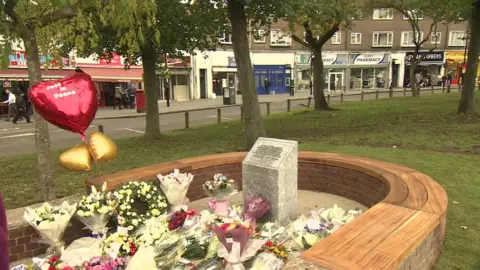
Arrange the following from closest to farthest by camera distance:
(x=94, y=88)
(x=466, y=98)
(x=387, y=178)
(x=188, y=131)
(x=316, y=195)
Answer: (x=94, y=88), (x=387, y=178), (x=316, y=195), (x=466, y=98), (x=188, y=131)

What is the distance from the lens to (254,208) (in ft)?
15.8

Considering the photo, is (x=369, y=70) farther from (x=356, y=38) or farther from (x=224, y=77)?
(x=224, y=77)

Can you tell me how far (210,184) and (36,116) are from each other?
2761mm

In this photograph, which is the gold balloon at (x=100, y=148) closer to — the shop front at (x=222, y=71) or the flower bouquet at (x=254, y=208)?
the flower bouquet at (x=254, y=208)

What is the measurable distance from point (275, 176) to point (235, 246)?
178 centimetres

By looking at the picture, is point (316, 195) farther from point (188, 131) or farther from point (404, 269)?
point (188, 131)

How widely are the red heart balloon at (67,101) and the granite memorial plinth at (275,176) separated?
2.23m

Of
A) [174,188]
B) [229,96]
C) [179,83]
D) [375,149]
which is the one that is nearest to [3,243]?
[174,188]

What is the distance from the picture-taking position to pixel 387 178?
5258 mm

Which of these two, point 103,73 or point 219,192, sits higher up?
point 103,73

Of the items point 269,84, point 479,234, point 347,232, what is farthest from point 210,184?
point 269,84

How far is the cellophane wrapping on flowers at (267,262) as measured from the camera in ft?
10.6

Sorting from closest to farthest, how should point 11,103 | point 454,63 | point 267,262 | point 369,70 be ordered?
point 267,262
point 11,103
point 369,70
point 454,63

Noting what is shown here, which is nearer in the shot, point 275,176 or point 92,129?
point 275,176
